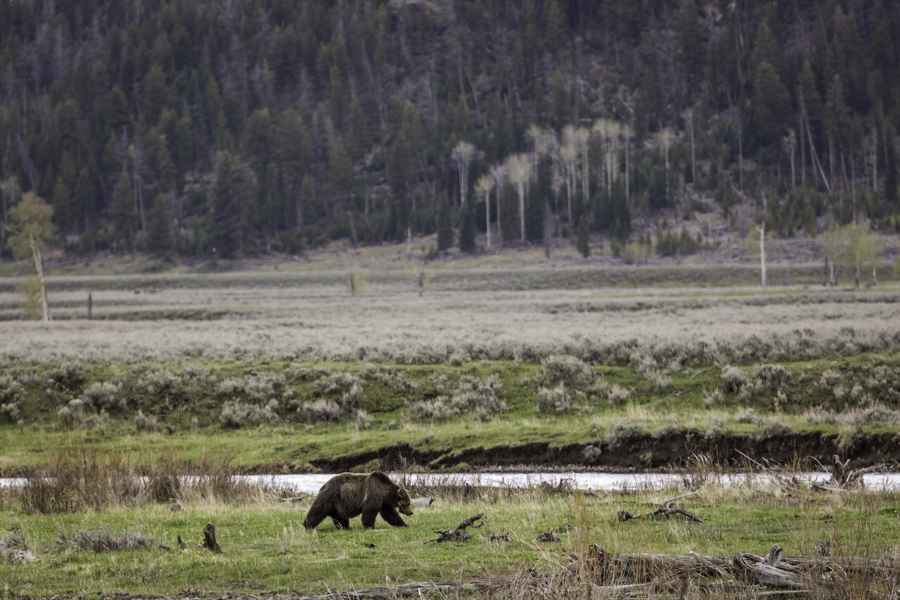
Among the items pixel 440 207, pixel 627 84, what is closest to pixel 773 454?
pixel 440 207

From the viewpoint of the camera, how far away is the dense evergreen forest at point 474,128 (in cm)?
13762

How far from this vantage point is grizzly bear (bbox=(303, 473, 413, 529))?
1320cm

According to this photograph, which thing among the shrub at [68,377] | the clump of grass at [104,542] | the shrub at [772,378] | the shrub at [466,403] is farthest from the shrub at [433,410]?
the clump of grass at [104,542]

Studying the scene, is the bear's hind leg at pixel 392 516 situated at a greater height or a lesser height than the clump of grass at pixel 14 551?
lesser

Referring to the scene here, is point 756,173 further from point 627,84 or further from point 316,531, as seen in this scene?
point 316,531

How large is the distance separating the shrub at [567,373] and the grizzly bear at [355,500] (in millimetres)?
18844

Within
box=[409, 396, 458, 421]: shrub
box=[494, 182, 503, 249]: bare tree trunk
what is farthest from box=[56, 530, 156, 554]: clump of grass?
box=[494, 182, 503, 249]: bare tree trunk

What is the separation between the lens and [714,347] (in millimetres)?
34156

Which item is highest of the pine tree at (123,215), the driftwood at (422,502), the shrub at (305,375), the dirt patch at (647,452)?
the pine tree at (123,215)

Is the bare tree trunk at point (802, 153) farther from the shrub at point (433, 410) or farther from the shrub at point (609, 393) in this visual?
the shrub at point (433, 410)

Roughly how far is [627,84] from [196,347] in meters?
145

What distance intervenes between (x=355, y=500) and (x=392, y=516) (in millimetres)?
543

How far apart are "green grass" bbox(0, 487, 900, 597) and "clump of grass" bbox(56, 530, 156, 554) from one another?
168mm

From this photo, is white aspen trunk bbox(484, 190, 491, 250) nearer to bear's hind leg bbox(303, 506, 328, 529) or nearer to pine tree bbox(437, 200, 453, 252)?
pine tree bbox(437, 200, 453, 252)
